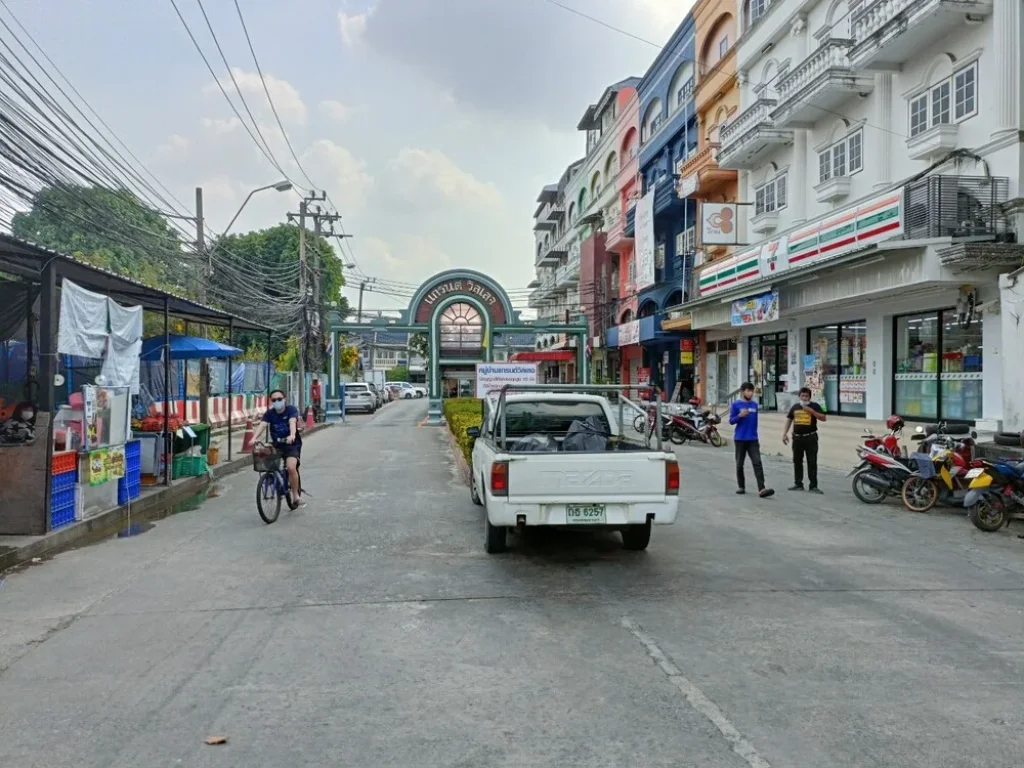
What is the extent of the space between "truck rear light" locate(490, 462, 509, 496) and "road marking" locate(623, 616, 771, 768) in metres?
1.87

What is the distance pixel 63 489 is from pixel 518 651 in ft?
21.4

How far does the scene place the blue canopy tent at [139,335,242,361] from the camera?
14718 millimetres

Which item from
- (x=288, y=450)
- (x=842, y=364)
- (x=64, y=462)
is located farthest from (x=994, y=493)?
(x=842, y=364)

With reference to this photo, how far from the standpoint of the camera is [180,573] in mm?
7223

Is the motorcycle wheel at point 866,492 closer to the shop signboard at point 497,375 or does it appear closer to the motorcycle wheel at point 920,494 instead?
the motorcycle wheel at point 920,494

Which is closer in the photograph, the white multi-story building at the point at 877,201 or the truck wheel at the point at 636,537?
the truck wheel at the point at 636,537

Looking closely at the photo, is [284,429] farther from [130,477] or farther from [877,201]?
[877,201]

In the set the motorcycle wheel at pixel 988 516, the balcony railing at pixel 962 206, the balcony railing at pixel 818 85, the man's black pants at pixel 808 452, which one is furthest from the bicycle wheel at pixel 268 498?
the balcony railing at pixel 818 85

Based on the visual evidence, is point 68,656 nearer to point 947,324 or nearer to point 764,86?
point 947,324

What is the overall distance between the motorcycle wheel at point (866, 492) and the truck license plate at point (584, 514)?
20.1 ft

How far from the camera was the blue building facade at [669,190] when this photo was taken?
101 ft

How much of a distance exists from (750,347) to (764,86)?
325 inches

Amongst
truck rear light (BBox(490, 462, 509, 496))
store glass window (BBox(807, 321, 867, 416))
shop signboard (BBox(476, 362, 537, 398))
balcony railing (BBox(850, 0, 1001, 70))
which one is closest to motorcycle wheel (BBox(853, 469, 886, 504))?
truck rear light (BBox(490, 462, 509, 496))

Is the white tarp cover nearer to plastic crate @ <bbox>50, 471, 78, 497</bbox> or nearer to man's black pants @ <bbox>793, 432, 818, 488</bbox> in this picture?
plastic crate @ <bbox>50, 471, 78, 497</bbox>
